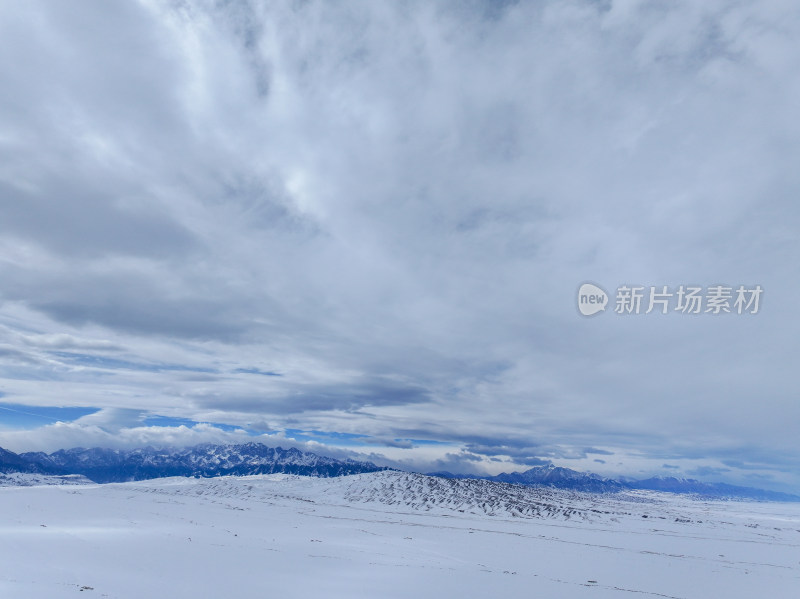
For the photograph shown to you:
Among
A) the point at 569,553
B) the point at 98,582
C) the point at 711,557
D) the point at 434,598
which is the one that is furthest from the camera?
the point at 711,557

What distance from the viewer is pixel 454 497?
19238cm

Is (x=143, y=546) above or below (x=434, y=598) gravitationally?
below

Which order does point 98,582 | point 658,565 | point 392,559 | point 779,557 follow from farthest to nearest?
point 779,557 < point 658,565 < point 392,559 < point 98,582

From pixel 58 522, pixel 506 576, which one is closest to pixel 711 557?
pixel 506 576

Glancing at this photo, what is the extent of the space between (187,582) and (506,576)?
2862 centimetres

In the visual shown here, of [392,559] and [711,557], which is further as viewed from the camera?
[711,557]

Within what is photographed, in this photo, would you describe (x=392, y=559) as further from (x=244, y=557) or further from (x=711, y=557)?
(x=711, y=557)

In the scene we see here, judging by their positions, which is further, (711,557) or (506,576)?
(711,557)

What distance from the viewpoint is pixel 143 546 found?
1596 inches

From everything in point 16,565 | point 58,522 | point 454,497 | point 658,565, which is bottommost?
point 454,497

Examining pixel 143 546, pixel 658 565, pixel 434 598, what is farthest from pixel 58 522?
pixel 658 565

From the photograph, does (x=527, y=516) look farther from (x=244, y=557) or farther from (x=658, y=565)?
(x=244, y=557)

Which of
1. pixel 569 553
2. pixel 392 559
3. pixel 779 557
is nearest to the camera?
pixel 392 559

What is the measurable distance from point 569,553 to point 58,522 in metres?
72.5
